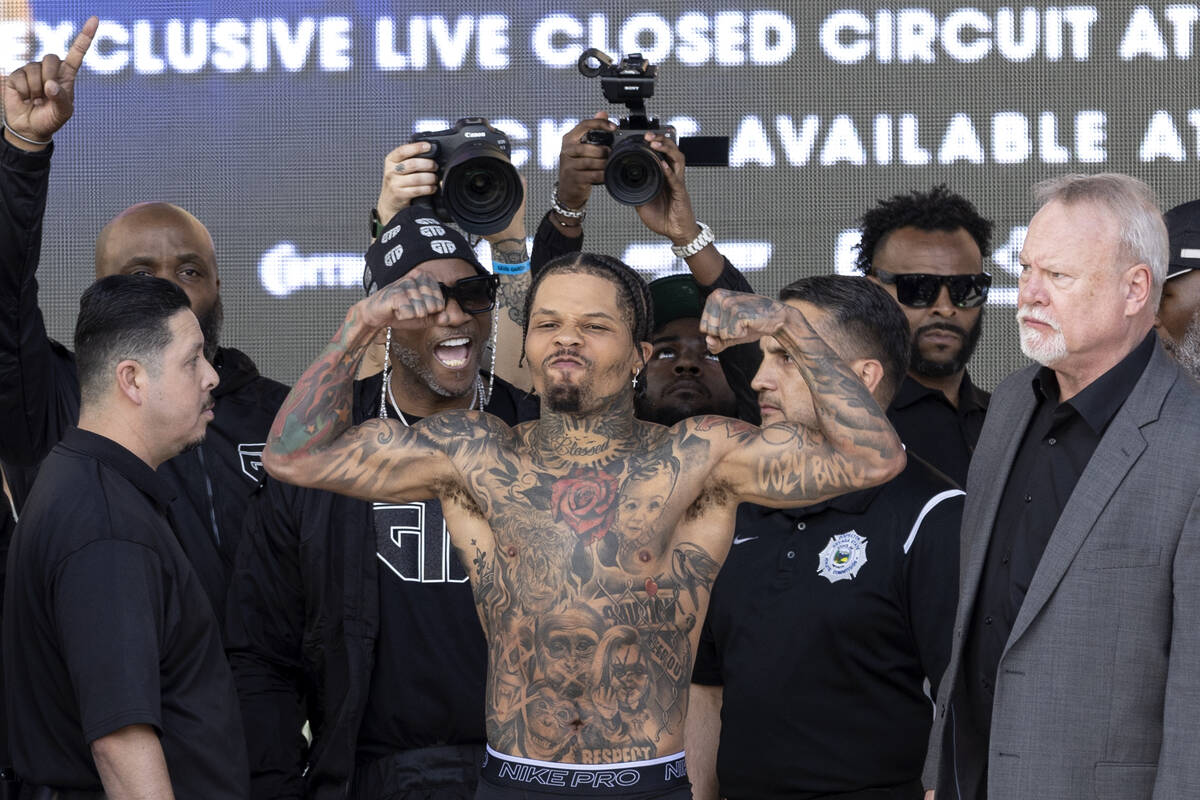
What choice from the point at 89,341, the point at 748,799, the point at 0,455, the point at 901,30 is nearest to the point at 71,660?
the point at 89,341

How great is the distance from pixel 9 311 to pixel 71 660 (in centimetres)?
93

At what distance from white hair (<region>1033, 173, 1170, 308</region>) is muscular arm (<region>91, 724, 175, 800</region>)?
1.78 m

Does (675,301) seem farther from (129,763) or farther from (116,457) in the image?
(129,763)

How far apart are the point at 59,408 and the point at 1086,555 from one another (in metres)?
2.21

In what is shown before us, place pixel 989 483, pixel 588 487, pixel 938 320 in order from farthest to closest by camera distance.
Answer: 1. pixel 938 320
2. pixel 989 483
3. pixel 588 487

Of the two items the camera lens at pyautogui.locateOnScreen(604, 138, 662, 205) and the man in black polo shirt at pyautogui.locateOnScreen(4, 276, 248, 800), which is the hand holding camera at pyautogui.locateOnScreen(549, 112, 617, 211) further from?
the man in black polo shirt at pyautogui.locateOnScreen(4, 276, 248, 800)

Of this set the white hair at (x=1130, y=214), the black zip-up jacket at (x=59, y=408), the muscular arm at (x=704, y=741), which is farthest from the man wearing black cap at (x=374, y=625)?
the white hair at (x=1130, y=214)

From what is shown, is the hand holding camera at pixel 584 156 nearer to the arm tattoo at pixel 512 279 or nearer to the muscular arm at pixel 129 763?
the arm tattoo at pixel 512 279

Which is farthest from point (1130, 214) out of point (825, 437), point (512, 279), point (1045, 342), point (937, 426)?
point (512, 279)

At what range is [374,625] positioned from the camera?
3150 millimetres

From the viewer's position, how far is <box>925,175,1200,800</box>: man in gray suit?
2.44m

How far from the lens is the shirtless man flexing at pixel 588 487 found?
259 centimetres

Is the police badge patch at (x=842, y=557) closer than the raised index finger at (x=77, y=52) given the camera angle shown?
Yes

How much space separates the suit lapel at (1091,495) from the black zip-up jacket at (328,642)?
1.13 m
